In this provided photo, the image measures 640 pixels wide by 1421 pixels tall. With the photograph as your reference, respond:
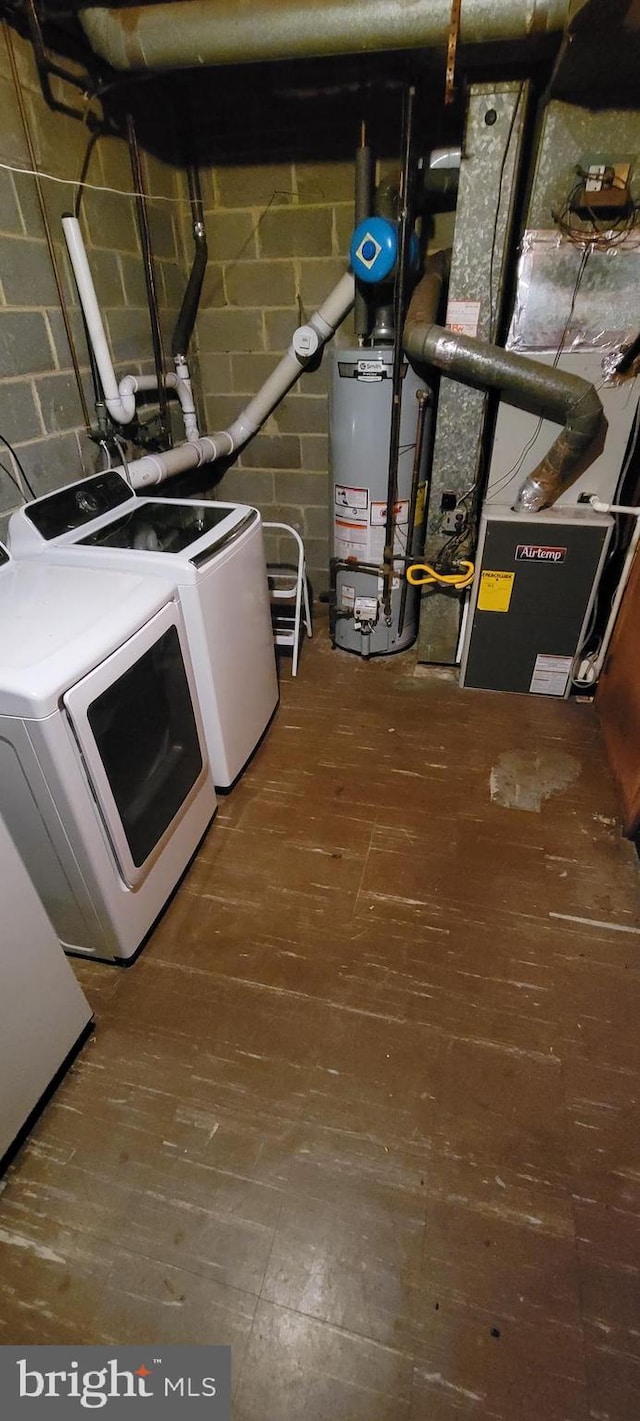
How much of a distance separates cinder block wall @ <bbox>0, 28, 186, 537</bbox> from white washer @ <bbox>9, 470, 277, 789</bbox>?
0.52 ft

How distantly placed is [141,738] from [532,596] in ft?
5.15

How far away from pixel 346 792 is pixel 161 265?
2.28m

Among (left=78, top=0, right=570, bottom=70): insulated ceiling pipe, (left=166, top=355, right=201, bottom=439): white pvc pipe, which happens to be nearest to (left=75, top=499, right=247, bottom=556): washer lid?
(left=166, top=355, right=201, bottom=439): white pvc pipe

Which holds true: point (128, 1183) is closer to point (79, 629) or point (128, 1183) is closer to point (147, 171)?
point (79, 629)

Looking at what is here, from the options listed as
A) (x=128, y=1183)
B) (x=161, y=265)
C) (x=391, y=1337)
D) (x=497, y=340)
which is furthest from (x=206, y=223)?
(x=391, y=1337)

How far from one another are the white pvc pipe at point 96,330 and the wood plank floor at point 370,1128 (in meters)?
1.49

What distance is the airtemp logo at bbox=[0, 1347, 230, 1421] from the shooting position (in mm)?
958

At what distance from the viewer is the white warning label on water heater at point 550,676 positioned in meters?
2.47

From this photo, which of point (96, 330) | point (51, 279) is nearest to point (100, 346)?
point (96, 330)

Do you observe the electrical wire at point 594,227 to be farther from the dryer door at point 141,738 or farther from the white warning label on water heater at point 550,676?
the dryer door at point 141,738

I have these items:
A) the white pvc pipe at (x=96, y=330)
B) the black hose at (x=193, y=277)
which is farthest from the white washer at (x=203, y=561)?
the black hose at (x=193, y=277)

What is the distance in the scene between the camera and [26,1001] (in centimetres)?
117

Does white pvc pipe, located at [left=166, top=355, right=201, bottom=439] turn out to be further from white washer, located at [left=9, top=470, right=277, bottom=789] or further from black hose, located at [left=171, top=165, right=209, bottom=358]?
white washer, located at [left=9, top=470, right=277, bottom=789]

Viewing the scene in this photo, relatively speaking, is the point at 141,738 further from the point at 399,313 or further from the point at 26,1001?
the point at 399,313
